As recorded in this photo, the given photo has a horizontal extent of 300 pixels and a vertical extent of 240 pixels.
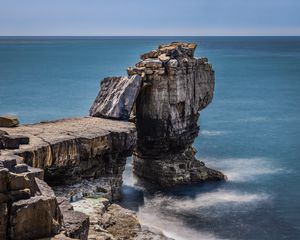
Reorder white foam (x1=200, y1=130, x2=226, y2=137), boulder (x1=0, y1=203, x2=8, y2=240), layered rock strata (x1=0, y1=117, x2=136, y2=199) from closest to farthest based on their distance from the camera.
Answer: boulder (x1=0, y1=203, x2=8, y2=240)
layered rock strata (x1=0, y1=117, x2=136, y2=199)
white foam (x1=200, y1=130, x2=226, y2=137)

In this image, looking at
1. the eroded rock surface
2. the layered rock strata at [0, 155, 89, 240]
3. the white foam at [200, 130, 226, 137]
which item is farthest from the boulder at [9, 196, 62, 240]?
the white foam at [200, 130, 226, 137]

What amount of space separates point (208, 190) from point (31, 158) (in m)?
20.2

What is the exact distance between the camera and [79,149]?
134ft

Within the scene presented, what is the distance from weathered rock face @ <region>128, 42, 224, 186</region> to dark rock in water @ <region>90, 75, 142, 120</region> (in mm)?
1624

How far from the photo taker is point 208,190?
51.1 m

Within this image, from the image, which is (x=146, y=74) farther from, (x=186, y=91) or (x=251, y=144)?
(x=251, y=144)

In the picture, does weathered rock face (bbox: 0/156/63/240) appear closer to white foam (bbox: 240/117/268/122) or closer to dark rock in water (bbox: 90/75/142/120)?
dark rock in water (bbox: 90/75/142/120)

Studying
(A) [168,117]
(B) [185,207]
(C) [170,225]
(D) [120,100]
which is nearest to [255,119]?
(A) [168,117]

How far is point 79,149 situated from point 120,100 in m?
10.7

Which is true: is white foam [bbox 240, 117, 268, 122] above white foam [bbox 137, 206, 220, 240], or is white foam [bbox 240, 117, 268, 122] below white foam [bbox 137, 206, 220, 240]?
above

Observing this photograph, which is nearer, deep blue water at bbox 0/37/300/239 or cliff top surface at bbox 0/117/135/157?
cliff top surface at bbox 0/117/135/157

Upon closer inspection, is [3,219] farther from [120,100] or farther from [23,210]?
[120,100]

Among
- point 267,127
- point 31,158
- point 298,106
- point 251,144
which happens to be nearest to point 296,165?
point 251,144

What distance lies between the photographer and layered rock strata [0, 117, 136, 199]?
A: 1494 inches
